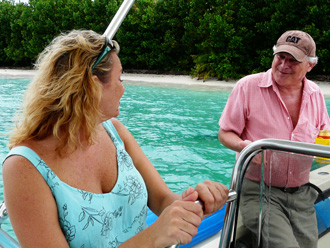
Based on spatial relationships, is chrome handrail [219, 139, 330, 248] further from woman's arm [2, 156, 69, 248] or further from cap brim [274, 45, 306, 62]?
cap brim [274, 45, 306, 62]

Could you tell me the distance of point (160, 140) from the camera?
7.48 meters

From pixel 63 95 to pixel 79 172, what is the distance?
0.27 meters

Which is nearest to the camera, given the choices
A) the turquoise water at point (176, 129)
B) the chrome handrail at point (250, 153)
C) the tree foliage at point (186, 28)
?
the chrome handrail at point (250, 153)

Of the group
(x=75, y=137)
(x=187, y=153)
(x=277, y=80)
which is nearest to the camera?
(x=75, y=137)

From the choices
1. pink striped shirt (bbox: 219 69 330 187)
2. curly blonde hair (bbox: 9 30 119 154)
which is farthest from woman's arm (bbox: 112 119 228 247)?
pink striped shirt (bbox: 219 69 330 187)

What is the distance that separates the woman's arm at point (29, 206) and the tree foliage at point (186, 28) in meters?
13.1

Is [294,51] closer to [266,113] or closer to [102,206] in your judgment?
[266,113]

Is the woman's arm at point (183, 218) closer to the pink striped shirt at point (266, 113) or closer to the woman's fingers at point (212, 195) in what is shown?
the woman's fingers at point (212, 195)

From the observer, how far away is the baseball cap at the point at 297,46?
2.37 m

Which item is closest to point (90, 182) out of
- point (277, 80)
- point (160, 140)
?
point (277, 80)

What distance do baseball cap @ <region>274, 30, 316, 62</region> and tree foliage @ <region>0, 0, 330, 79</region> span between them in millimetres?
11112

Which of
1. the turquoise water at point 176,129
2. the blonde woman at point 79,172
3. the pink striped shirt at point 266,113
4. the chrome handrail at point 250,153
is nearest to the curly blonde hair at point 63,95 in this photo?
the blonde woman at point 79,172

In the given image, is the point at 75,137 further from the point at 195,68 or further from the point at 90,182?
the point at 195,68

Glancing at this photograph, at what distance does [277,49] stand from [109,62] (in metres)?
1.54
